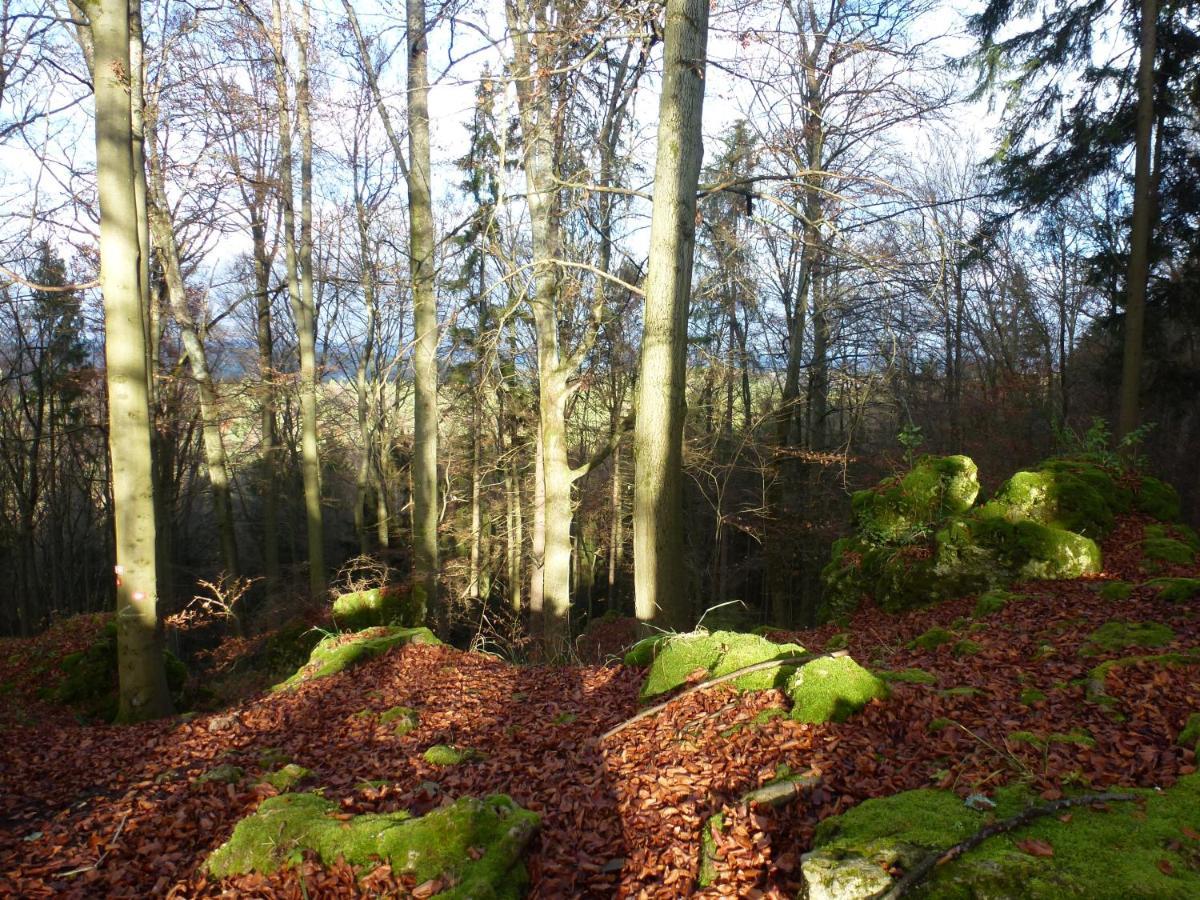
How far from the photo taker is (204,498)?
30.7 meters

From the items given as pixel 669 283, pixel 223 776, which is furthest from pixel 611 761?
pixel 669 283

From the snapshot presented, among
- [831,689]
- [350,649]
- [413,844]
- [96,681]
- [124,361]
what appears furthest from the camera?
[96,681]

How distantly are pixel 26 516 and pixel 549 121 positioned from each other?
852 inches

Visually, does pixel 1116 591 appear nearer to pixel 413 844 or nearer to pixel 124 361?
pixel 413 844

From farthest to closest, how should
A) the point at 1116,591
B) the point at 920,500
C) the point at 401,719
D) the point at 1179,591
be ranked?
the point at 920,500 → the point at 1116,591 → the point at 1179,591 → the point at 401,719

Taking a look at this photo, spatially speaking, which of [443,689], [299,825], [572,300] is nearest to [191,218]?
[572,300]

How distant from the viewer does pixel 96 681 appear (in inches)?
371

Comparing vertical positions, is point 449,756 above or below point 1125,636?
below

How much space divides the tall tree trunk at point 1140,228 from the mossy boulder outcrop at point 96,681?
15706 mm

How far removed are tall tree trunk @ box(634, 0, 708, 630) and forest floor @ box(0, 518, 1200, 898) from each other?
4.75 ft

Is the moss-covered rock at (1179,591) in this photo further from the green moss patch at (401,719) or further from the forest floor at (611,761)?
the green moss patch at (401,719)

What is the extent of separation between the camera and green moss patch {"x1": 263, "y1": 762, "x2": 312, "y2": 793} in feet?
14.9

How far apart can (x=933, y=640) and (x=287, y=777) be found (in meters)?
5.30

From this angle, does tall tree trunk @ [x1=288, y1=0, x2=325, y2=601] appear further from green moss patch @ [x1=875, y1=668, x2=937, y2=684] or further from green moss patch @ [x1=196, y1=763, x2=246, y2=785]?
green moss patch @ [x1=875, y1=668, x2=937, y2=684]
